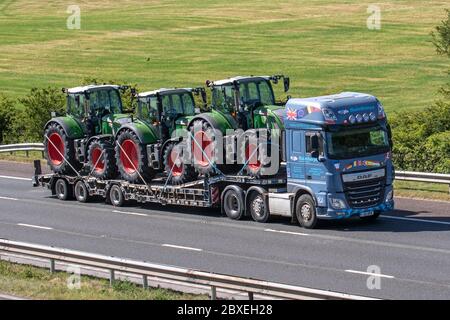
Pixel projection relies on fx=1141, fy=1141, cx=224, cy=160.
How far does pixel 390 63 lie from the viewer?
67.6m

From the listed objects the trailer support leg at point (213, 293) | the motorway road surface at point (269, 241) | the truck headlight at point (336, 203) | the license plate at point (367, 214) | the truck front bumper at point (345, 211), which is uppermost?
the truck headlight at point (336, 203)

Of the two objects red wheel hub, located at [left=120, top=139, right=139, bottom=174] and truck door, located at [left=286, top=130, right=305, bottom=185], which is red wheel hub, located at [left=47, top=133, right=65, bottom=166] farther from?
truck door, located at [left=286, top=130, right=305, bottom=185]

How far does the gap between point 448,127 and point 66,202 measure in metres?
15.0

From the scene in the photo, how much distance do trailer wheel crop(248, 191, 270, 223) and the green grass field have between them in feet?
97.8

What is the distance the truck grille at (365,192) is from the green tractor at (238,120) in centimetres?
246

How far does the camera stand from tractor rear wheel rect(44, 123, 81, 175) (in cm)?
3184

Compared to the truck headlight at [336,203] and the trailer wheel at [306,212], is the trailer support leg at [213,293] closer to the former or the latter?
the truck headlight at [336,203]

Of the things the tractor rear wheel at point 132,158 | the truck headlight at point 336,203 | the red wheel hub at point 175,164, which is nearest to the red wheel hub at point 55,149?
the tractor rear wheel at point 132,158

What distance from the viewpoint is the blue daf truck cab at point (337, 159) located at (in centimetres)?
2505

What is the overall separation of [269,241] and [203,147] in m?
4.16

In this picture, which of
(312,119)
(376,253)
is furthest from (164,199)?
(376,253)

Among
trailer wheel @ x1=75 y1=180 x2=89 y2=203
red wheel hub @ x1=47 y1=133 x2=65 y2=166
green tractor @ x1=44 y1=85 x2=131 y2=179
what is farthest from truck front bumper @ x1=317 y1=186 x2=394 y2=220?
red wheel hub @ x1=47 y1=133 x2=65 y2=166

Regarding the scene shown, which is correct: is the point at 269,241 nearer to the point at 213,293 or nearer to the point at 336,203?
the point at 336,203
